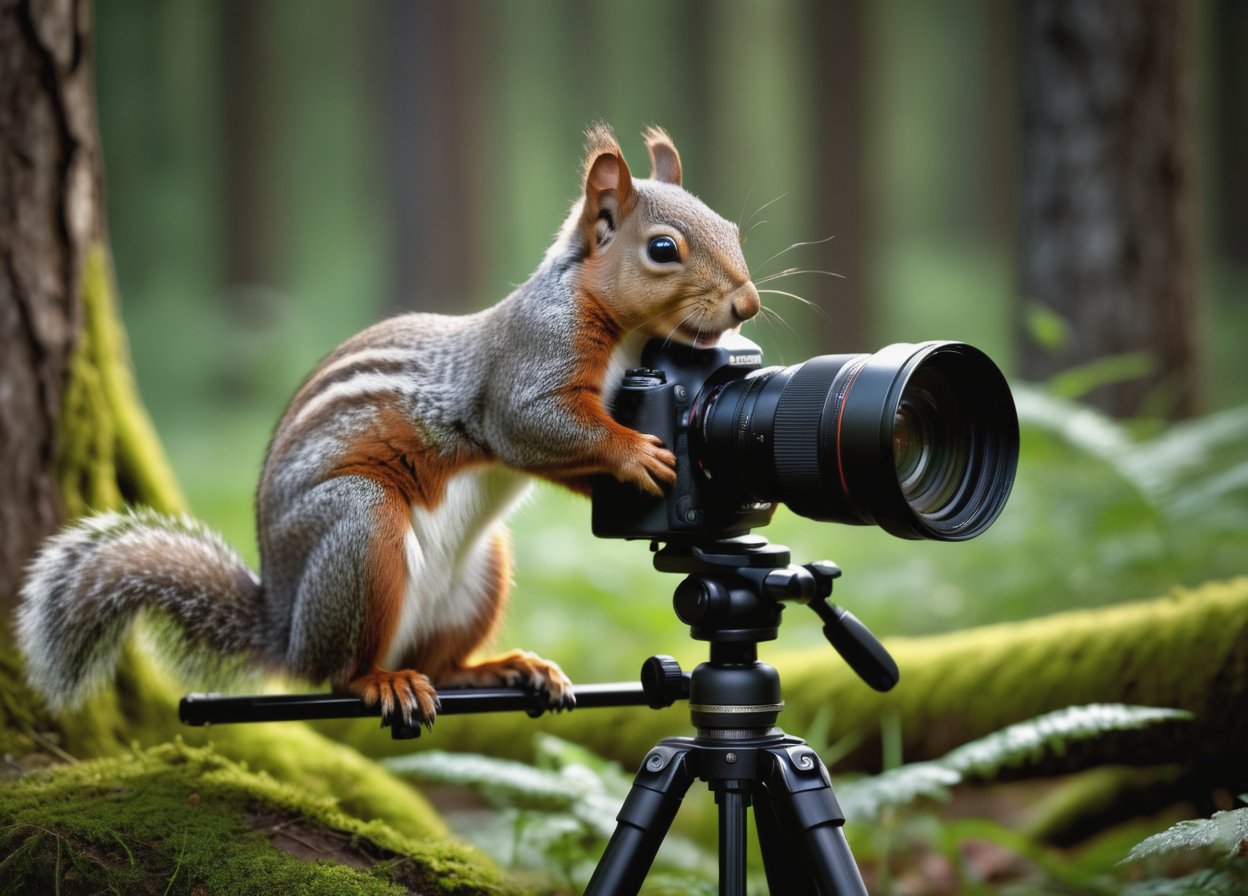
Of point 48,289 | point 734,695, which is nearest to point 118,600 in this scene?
point 48,289

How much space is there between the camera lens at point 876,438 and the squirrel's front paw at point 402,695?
0.67 meters

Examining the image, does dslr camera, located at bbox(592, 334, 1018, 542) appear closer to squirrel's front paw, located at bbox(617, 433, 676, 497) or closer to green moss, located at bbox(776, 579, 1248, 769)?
squirrel's front paw, located at bbox(617, 433, 676, 497)

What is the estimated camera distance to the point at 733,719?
6.73ft

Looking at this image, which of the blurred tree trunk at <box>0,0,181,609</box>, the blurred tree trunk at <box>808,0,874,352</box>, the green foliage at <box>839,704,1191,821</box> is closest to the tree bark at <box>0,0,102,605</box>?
the blurred tree trunk at <box>0,0,181,609</box>

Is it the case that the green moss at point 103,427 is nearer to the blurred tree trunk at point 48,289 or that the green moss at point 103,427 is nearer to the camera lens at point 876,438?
the blurred tree trunk at point 48,289

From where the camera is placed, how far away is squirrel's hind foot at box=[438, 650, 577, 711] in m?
2.39

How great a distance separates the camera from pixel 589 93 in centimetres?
2662

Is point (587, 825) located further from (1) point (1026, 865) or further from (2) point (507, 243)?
(2) point (507, 243)

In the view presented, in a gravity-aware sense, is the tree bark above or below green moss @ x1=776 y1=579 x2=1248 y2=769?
above

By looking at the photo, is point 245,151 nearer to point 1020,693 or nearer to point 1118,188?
point 1118,188

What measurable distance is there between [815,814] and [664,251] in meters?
0.99

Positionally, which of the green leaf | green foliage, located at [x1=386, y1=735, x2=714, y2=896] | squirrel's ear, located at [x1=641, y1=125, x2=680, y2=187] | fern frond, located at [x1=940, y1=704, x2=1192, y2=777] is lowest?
green foliage, located at [x1=386, y1=735, x2=714, y2=896]

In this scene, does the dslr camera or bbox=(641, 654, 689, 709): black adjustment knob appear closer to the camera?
the dslr camera

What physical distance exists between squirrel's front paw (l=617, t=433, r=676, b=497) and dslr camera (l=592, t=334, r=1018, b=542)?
0.03 metres
